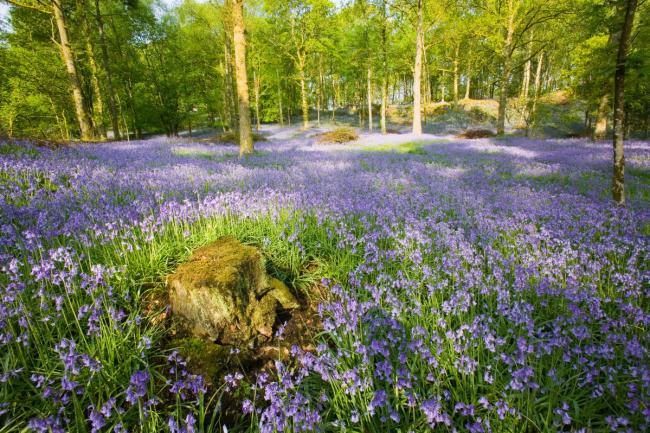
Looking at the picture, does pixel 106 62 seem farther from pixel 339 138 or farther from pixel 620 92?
pixel 620 92

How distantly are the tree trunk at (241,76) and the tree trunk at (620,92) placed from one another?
10.6 metres

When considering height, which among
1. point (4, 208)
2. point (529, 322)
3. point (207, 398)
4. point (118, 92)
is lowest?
point (207, 398)

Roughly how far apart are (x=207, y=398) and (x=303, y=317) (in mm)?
1260

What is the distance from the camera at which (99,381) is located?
2084 millimetres

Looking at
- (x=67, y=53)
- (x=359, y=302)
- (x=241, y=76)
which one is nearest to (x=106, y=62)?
(x=67, y=53)

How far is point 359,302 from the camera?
10.4 feet

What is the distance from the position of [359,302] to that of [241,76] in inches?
468

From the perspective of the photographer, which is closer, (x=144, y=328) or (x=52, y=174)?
(x=144, y=328)

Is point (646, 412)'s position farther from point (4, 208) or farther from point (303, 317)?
point (4, 208)

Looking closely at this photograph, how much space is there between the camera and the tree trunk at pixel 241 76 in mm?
11109

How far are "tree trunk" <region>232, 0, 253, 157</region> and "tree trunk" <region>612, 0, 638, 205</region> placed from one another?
1065cm

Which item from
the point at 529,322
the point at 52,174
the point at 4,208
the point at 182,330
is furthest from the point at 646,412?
the point at 52,174

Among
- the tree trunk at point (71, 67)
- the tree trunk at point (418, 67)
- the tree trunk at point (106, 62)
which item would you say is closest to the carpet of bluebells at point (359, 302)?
the tree trunk at point (71, 67)

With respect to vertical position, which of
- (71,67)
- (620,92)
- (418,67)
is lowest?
(620,92)
